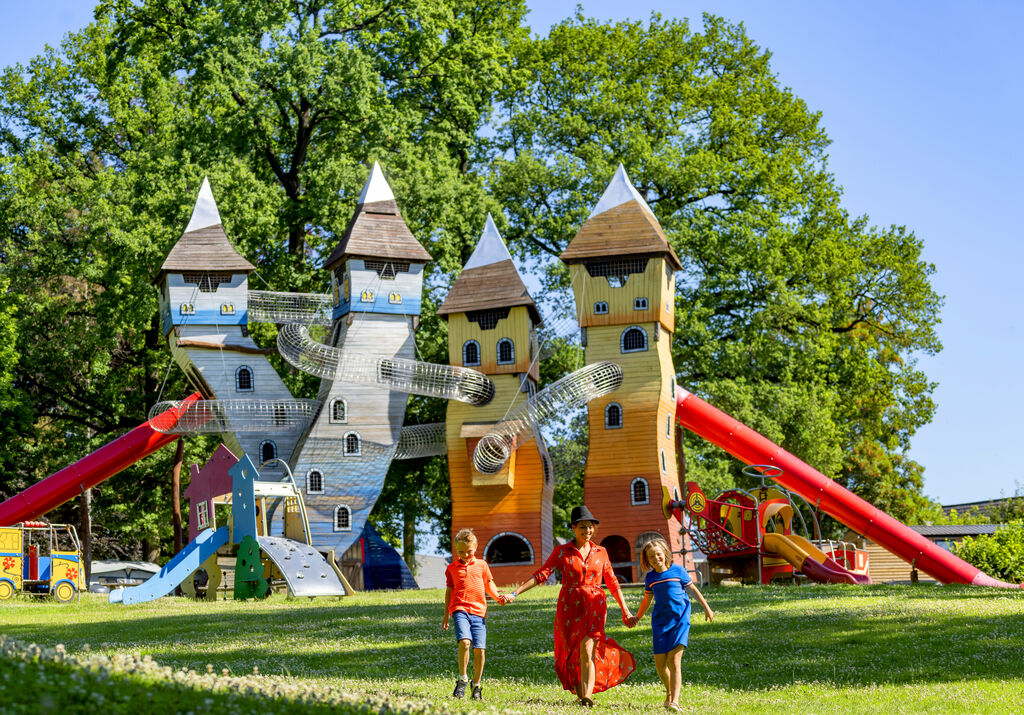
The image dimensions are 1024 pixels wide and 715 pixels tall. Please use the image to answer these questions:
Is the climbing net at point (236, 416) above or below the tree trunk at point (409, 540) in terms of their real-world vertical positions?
above

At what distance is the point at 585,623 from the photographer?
13078mm

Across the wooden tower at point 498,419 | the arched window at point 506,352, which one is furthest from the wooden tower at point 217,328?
the arched window at point 506,352

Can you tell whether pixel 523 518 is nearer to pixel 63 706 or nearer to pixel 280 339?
pixel 280 339

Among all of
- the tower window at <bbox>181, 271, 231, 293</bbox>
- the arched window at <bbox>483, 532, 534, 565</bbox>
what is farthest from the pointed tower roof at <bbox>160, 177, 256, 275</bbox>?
the arched window at <bbox>483, 532, 534, 565</bbox>

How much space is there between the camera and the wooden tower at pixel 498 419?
1407 inches

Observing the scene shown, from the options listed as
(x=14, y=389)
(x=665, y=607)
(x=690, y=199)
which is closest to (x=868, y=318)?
(x=690, y=199)

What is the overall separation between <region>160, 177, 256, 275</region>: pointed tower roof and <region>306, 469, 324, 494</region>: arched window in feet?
22.3

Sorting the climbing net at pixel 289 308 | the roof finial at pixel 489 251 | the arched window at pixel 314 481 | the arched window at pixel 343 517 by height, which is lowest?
the arched window at pixel 343 517

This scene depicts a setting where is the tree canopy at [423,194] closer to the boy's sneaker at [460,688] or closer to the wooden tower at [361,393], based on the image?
the wooden tower at [361,393]

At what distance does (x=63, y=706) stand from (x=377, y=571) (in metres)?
30.9

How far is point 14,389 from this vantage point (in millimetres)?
42719

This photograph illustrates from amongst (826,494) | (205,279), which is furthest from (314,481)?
(826,494)

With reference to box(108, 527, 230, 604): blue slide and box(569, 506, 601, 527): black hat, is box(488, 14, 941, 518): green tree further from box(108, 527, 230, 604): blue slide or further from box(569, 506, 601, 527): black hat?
box(569, 506, 601, 527): black hat

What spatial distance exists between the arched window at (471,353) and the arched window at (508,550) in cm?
522
